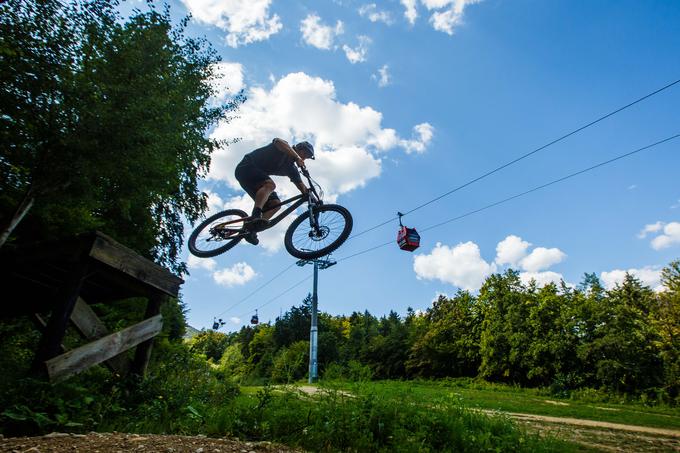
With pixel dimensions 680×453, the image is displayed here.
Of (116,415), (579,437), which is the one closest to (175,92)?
(116,415)

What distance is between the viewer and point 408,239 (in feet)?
38.3

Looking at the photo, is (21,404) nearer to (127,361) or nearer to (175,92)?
(127,361)

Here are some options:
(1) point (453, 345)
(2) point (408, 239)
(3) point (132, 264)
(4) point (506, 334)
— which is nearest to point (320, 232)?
(3) point (132, 264)

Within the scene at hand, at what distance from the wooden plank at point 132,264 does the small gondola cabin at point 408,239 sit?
8192 mm

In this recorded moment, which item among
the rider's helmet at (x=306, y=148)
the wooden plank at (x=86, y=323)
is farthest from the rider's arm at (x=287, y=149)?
the wooden plank at (x=86, y=323)

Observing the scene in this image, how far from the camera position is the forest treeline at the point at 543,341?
68.7 ft

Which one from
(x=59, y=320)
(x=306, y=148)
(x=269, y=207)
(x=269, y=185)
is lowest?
(x=59, y=320)

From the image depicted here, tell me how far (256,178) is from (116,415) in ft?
12.4

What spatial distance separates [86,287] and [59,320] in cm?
230

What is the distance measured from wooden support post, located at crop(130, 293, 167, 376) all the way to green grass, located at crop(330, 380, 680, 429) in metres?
2.67

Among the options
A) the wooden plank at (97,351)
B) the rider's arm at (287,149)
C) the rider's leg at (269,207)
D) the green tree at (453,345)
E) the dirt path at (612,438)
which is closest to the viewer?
the wooden plank at (97,351)

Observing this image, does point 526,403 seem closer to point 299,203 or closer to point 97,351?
point 299,203

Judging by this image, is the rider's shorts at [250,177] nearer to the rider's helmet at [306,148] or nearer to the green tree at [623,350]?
the rider's helmet at [306,148]

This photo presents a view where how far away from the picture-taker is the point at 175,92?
729 cm
